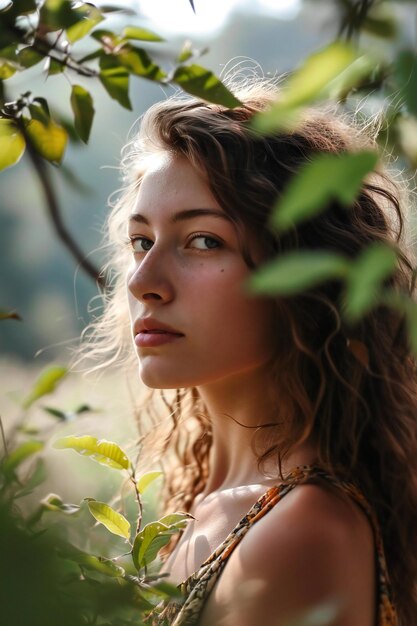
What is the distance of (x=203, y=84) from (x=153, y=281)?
0.40 metres

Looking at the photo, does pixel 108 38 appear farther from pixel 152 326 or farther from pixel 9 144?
pixel 152 326

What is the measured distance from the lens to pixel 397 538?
1291mm

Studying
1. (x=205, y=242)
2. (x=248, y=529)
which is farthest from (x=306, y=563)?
(x=205, y=242)

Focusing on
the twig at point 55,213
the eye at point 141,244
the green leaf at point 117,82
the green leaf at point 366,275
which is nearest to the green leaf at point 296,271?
the green leaf at point 366,275

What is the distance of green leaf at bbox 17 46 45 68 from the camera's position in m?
0.99

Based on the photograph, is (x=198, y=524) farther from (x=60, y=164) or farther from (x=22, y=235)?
(x=22, y=235)

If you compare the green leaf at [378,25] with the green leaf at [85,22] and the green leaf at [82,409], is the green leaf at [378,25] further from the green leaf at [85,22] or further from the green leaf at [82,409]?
the green leaf at [82,409]

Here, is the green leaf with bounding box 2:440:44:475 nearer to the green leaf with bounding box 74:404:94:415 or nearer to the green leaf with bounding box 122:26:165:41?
the green leaf with bounding box 74:404:94:415

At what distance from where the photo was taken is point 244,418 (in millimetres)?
1393

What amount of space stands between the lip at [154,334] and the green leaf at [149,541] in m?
0.32

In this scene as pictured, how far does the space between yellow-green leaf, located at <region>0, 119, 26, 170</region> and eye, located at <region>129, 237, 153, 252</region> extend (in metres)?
0.36

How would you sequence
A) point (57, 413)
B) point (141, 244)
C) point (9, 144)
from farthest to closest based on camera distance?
point (141, 244) < point (57, 413) < point (9, 144)

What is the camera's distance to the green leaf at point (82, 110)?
1.07 meters

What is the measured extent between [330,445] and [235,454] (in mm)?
204
